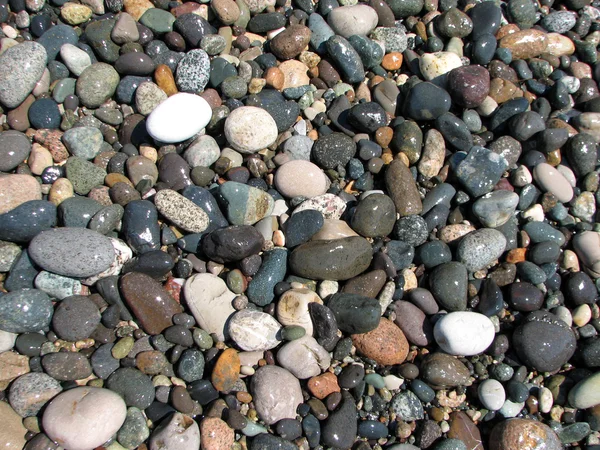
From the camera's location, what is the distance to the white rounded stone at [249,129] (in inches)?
142

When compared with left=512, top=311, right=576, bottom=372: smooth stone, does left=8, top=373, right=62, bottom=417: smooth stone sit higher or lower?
lower

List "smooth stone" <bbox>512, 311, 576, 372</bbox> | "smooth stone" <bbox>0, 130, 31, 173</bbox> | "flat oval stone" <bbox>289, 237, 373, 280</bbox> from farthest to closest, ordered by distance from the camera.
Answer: "smooth stone" <bbox>0, 130, 31, 173</bbox> < "flat oval stone" <bbox>289, 237, 373, 280</bbox> < "smooth stone" <bbox>512, 311, 576, 372</bbox>

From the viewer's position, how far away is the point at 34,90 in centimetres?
380

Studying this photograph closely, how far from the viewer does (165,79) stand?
3.87m

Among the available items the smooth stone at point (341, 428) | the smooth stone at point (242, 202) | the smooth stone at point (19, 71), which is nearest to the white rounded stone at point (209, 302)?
the smooth stone at point (242, 202)

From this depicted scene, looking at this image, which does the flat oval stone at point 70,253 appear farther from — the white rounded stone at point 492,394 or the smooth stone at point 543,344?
the smooth stone at point 543,344

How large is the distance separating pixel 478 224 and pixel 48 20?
3843 mm

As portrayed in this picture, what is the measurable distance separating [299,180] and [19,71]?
226 cm

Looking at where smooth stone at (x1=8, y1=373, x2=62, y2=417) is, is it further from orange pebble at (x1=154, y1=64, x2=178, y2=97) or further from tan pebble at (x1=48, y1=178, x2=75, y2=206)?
orange pebble at (x1=154, y1=64, x2=178, y2=97)

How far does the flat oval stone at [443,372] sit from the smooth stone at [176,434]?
1.43 meters

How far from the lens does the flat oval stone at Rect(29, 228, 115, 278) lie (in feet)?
9.85

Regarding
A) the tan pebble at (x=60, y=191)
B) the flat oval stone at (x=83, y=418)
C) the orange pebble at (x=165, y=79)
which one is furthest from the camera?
the orange pebble at (x=165, y=79)

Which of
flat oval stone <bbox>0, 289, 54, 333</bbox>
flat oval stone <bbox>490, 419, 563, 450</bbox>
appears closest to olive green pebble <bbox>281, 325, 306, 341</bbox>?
flat oval stone <bbox>490, 419, 563, 450</bbox>

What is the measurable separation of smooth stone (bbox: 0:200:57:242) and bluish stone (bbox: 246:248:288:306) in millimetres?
1404
